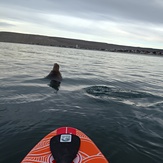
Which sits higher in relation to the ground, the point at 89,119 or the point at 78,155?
the point at 78,155

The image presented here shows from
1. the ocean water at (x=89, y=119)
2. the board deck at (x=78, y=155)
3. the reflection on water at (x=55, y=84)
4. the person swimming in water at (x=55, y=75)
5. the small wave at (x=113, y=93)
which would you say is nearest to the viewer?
the board deck at (x=78, y=155)

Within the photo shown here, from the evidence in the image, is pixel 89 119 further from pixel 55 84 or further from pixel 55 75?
pixel 55 75

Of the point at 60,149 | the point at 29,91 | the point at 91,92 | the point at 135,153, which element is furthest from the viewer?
the point at 91,92

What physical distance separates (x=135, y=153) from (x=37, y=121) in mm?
3369

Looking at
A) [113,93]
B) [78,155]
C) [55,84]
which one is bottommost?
[55,84]

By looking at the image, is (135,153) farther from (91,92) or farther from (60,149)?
(91,92)

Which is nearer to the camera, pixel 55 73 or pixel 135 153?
pixel 135 153

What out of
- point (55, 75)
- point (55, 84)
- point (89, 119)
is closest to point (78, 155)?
point (89, 119)

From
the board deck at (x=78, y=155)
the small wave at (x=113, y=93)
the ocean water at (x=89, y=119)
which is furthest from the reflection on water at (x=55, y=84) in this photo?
the board deck at (x=78, y=155)

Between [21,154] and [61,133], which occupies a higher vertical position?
[61,133]

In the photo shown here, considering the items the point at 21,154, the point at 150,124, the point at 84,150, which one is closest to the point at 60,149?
the point at 84,150

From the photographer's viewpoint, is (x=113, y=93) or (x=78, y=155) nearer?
(x=78, y=155)

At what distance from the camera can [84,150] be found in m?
4.63

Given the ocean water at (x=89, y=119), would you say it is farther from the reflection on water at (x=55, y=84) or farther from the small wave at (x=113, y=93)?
the reflection on water at (x=55, y=84)
